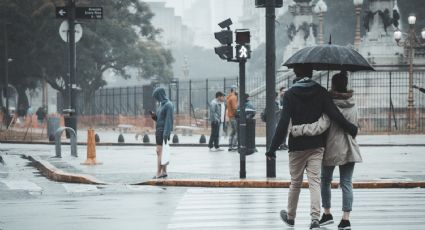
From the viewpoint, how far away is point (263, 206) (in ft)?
45.4

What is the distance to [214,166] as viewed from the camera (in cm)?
2162

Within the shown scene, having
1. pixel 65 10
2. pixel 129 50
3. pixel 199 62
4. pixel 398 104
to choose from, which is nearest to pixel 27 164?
pixel 65 10

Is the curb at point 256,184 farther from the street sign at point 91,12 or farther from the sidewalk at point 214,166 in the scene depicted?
the street sign at point 91,12

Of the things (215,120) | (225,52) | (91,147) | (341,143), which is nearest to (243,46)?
(225,52)

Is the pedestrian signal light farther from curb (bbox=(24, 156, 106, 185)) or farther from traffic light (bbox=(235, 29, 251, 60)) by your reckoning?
curb (bbox=(24, 156, 106, 185))

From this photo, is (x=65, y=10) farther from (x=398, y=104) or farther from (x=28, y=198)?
(x=398, y=104)

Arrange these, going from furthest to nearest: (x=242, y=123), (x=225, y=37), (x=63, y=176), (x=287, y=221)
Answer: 1. (x=63, y=176)
2. (x=225, y=37)
3. (x=242, y=123)
4. (x=287, y=221)

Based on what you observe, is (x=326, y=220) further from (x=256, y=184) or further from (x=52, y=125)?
(x=52, y=125)

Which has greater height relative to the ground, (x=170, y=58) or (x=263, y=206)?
(x=170, y=58)

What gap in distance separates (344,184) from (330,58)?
150 cm

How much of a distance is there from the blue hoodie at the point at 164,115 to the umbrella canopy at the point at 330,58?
6245 mm

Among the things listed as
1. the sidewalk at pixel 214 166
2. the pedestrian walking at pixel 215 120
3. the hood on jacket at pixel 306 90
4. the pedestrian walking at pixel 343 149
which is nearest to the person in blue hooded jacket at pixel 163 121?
the sidewalk at pixel 214 166

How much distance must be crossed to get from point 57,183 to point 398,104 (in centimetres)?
3577

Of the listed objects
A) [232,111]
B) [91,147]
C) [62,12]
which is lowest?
[91,147]
